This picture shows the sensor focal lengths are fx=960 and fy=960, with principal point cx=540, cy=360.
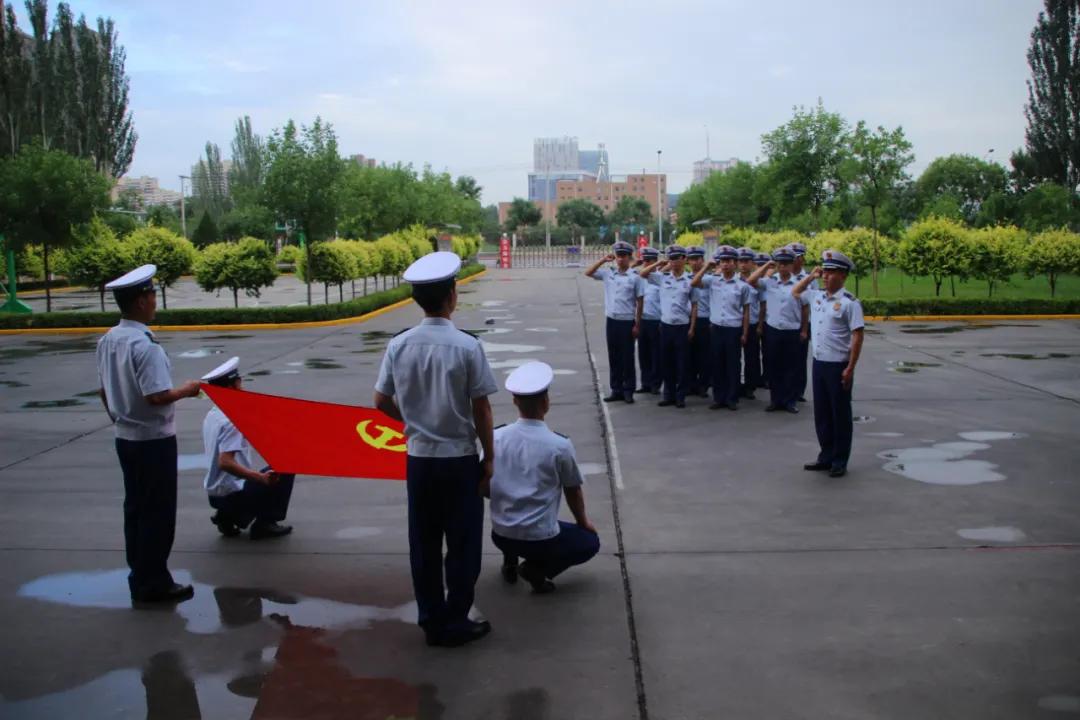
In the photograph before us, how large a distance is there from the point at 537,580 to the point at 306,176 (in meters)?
20.5

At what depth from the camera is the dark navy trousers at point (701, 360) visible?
1174 centimetres

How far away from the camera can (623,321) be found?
1152 cm

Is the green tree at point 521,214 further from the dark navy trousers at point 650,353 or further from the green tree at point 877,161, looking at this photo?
the dark navy trousers at point 650,353

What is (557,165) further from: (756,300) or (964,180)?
(756,300)

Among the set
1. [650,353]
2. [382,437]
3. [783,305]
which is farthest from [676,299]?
[382,437]

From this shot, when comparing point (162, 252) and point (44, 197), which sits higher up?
point (44, 197)

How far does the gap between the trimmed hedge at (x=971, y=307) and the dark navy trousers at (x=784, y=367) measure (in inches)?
471

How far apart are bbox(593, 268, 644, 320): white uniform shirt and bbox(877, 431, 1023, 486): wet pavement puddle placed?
12.3 ft

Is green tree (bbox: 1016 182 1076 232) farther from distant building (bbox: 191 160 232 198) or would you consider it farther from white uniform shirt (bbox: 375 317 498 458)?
distant building (bbox: 191 160 232 198)

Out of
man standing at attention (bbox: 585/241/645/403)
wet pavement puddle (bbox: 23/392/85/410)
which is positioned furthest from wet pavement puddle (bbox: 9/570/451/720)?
wet pavement puddle (bbox: 23/392/85/410)

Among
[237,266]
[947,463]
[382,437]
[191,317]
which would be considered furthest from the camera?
[237,266]

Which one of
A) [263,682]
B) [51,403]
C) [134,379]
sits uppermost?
[134,379]

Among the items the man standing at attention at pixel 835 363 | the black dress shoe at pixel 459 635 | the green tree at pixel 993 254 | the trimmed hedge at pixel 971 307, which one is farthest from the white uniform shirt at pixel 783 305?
the green tree at pixel 993 254

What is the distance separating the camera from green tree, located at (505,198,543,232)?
9481 cm
